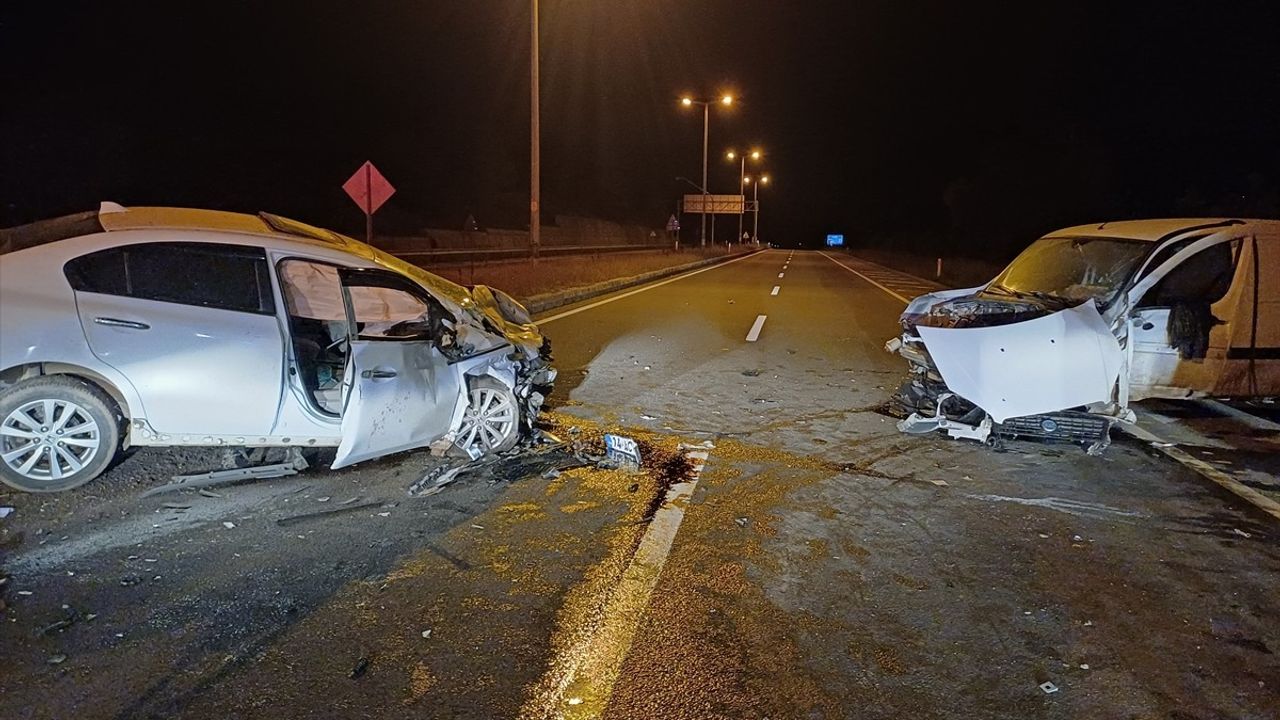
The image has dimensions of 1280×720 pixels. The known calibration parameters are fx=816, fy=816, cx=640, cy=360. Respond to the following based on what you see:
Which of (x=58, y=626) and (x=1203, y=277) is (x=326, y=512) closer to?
(x=58, y=626)

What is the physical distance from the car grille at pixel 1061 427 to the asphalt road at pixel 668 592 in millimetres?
168

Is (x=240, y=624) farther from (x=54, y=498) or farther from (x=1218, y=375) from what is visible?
(x=1218, y=375)

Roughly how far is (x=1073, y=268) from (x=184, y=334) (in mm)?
8201

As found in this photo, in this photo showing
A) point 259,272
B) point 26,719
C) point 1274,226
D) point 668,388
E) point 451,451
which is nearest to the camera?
point 26,719

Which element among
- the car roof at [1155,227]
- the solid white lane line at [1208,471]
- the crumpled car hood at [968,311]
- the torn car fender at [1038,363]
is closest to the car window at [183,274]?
the torn car fender at [1038,363]

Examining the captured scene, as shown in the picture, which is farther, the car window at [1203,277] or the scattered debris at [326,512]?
the car window at [1203,277]

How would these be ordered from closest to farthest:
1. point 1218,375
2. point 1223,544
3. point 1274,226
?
point 1223,544
point 1218,375
point 1274,226

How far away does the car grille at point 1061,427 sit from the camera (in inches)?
259

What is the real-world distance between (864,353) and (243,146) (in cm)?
4835

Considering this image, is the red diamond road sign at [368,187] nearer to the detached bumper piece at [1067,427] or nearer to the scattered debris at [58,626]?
the detached bumper piece at [1067,427]

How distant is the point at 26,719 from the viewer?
294cm

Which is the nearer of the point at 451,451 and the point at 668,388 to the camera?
the point at 451,451

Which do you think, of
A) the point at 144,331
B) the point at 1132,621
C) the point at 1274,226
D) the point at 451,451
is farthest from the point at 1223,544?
the point at 144,331

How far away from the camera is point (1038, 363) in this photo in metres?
6.38
